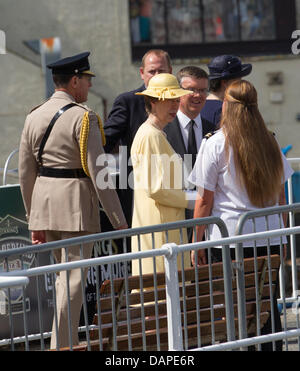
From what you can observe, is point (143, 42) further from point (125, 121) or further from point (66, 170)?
point (66, 170)

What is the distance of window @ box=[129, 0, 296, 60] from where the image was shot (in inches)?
598

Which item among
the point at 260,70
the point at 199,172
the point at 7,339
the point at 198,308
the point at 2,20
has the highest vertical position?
the point at 2,20

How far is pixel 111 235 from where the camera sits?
4617mm

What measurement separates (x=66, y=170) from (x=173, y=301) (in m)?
1.38

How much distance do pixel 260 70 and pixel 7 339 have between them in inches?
381

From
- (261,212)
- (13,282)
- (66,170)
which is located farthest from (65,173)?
(13,282)

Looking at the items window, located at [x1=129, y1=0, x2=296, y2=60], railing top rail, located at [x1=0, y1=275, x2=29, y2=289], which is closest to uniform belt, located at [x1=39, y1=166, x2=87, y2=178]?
railing top rail, located at [x1=0, y1=275, x2=29, y2=289]

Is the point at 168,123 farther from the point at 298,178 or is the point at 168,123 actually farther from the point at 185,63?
the point at 185,63

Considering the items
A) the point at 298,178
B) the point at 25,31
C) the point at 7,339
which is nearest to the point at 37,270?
the point at 7,339

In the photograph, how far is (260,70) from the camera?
49.2 feet

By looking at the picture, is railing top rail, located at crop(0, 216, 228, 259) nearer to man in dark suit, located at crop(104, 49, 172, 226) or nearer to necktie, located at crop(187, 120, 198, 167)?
necktie, located at crop(187, 120, 198, 167)

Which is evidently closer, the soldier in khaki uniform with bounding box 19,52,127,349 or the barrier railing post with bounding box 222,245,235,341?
the barrier railing post with bounding box 222,245,235,341


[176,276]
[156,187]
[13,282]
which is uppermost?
[156,187]

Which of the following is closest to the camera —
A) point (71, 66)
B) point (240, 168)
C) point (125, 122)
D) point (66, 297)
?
point (240, 168)
